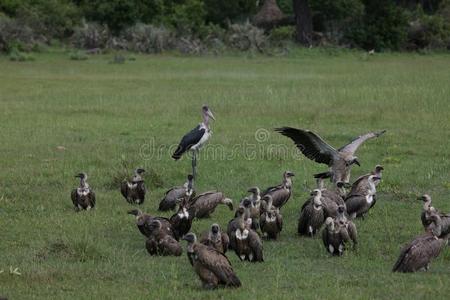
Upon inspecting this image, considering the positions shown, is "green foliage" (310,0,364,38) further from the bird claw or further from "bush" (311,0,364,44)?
→ the bird claw

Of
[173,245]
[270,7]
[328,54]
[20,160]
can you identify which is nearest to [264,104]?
[20,160]

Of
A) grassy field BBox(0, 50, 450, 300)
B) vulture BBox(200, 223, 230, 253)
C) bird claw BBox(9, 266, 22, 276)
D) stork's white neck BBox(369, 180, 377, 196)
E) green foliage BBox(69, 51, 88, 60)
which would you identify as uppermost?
vulture BBox(200, 223, 230, 253)

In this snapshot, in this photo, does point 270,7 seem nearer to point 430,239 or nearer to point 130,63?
point 130,63

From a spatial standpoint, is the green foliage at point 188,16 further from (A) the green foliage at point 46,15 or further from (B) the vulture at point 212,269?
(B) the vulture at point 212,269

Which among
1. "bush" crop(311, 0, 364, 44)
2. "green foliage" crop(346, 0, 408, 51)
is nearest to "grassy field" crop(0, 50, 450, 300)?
"green foliage" crop(346, 0, 408, 51)

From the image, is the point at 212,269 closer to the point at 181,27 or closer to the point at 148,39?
the point at 148,39

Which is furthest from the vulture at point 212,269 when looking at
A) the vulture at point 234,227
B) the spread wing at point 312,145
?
the spread wing at point 312,145

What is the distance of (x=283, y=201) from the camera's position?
462 inches

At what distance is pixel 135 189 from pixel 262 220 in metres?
2.48

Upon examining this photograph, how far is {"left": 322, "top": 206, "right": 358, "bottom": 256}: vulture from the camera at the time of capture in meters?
9.77

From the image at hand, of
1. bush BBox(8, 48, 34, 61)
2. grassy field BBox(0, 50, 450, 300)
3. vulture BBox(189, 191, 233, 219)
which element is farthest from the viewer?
bush BBox(8, 48, 34, 61)

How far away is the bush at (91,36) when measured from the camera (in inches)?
1565

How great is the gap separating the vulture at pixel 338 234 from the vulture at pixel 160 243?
153cm

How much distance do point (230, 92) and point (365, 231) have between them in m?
14.3
